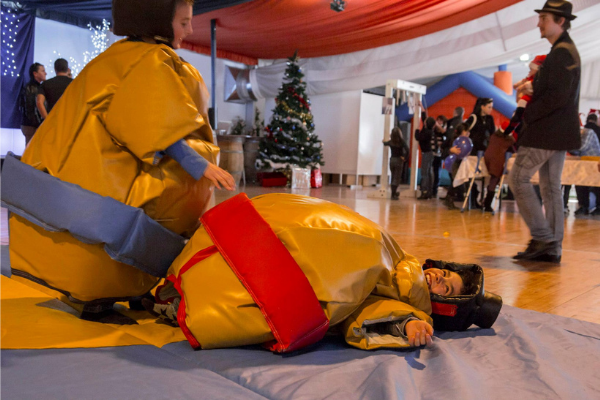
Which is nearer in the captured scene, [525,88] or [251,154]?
[525,88]

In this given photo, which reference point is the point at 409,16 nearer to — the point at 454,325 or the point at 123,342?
the point at 454,325

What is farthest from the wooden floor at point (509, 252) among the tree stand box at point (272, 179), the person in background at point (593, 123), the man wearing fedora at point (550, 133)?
the tree stand box at point (272, 179)

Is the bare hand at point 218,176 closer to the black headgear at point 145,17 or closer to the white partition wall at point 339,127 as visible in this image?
the black headgear at point 145,17

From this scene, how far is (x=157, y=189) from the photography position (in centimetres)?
170

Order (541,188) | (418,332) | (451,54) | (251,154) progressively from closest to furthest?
(418,332)
(541,188)
(451,54)
(251,154)

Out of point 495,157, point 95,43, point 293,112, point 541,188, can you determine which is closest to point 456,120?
point 495,157

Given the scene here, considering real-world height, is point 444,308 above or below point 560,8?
below

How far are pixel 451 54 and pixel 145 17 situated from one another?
797cm

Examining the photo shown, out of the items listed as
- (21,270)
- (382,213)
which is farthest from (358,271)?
(382,213)

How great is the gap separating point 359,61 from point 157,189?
9516 millimetres

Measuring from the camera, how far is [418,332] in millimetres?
1575

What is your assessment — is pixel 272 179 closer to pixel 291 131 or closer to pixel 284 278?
pixel 291 131

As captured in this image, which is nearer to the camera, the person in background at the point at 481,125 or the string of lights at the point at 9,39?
the person in background at the point at 481,125

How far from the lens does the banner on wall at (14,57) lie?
9.12m
